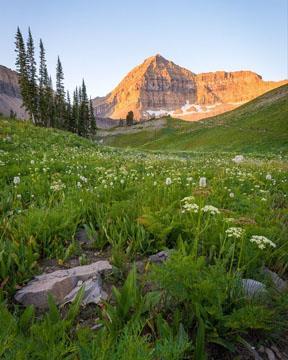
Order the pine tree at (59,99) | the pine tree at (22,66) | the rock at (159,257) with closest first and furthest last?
the rock at (159,257) < the pine tree at (22,66) < the pine tree at (59,99)

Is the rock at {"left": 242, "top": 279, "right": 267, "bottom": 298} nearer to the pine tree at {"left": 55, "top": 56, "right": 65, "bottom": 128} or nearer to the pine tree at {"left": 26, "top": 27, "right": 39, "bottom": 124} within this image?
the pine tree at {"left": 26, "top": 27, "right": 39, "bottom": 124}

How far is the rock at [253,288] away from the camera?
337 centimetres

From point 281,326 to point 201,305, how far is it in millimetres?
939

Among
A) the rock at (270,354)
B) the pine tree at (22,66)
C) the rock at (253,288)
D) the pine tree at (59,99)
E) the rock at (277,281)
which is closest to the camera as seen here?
the rock at (270,354)

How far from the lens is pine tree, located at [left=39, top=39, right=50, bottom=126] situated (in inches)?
3071

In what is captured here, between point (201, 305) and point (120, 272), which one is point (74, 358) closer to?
point (201, 305)

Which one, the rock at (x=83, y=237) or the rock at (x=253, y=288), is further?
the rock at (x=83, y=237)

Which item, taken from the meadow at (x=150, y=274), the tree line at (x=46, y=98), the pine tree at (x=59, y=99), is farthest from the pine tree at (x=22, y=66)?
the meadow at (x=150, y=274)

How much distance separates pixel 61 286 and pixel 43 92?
276ft

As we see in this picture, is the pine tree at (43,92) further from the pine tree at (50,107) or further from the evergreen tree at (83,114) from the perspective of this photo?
the evergreen tree at (83,114)

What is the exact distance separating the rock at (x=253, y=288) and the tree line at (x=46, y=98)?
7040 centimetres

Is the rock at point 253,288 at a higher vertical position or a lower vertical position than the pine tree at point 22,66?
lower

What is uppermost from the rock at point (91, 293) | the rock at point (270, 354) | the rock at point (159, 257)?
the rock at point (159, 257)

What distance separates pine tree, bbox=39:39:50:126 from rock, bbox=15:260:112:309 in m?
79.5
